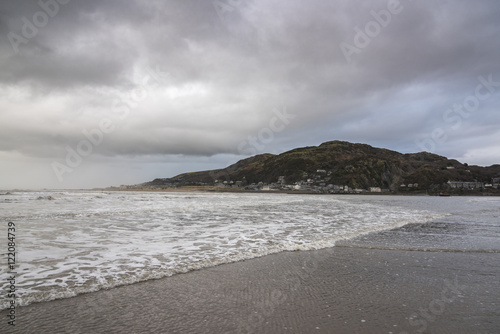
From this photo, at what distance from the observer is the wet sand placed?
167 inches

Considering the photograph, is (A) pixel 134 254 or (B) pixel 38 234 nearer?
(A) pixel 134 254

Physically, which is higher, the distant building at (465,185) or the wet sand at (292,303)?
the distant building at (465,185)

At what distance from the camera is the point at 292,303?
515 cm

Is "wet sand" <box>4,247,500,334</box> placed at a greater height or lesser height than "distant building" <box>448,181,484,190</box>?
lesser

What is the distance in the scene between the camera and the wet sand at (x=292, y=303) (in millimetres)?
4254

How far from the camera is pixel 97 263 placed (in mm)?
7867

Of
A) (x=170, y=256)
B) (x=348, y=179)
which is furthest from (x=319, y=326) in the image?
(x=348, y=179)

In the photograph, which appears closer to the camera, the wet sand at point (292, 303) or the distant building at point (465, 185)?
the wet sand at point (292, 303)

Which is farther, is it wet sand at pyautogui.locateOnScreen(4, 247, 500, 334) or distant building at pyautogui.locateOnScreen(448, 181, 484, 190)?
distant building at pyautogui.locateOnScreen(448, 181, 484, 190)

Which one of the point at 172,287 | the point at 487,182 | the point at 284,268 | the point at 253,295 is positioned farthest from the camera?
the point at 487,182

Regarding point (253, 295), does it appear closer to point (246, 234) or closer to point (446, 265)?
point (446, 265)

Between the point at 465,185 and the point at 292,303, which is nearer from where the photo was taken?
the point at 292,303

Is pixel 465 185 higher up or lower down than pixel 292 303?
higher up

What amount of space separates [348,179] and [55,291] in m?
201
